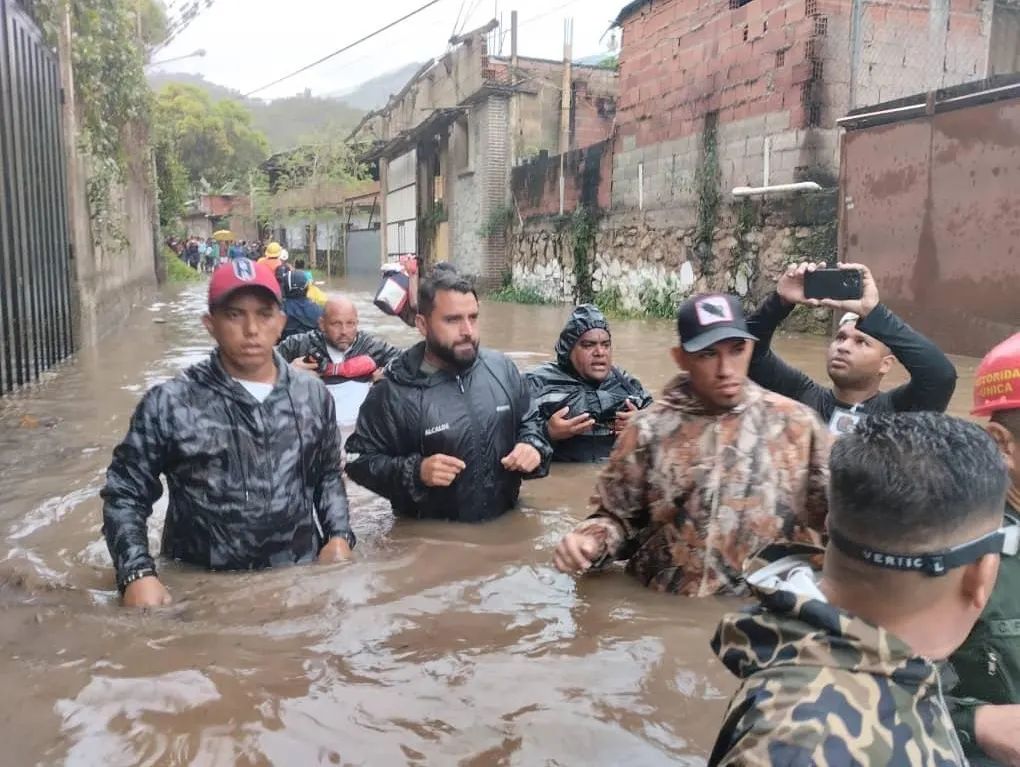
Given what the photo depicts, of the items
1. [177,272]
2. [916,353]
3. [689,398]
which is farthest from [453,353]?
[177,272]

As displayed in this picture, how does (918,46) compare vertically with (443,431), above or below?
above

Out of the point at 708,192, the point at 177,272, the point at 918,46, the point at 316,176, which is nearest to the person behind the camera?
the point at 918,46

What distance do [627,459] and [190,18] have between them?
32.0m

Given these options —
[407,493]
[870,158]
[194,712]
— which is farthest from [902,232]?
[194,712]

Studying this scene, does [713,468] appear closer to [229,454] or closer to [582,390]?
[229,454]

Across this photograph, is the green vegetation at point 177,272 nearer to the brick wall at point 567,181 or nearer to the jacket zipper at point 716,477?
the brick wall at point 567,181

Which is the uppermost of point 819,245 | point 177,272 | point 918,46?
point 918,46

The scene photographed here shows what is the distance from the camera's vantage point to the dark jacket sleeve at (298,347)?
20.5 feet

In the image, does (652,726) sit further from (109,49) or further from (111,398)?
(109,49)

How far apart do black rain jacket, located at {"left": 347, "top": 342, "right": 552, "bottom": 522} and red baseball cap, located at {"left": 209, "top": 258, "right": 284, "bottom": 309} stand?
99cm

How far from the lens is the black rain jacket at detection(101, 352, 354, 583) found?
3.06 meters

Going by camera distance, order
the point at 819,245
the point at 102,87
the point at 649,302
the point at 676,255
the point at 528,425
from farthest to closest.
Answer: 1. the point at 649,302
2. the point at 676,255
3. the point at 819,245
4. the point at 102,87
5. the point at 528,425

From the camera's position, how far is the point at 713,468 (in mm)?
2822

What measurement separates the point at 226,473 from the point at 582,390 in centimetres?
281
